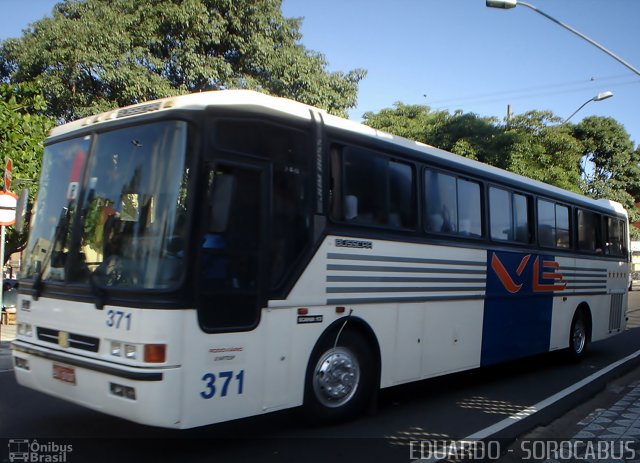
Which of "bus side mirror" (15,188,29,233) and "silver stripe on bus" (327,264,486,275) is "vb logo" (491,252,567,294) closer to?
"silver stripe on bus" (327,264,486,275)

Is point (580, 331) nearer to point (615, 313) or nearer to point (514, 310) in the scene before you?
point (615, 313)

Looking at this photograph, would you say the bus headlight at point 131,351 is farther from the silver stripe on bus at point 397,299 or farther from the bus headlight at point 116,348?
the silver stripe on bus at point 397,299

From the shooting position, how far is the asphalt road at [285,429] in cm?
507

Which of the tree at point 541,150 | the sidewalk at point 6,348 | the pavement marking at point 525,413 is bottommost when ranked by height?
the pavement marking at point 525,413

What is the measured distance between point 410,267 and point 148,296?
Result: 3274 millimetres

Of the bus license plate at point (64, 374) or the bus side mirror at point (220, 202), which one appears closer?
the bus side mirror at point (220, 202)

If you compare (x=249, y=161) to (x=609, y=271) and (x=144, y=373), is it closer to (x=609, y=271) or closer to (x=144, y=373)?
(x=144, y=373)

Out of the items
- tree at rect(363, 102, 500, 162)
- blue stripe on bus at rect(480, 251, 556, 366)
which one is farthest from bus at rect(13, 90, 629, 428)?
tree at rect(363, 102, 500, 162)

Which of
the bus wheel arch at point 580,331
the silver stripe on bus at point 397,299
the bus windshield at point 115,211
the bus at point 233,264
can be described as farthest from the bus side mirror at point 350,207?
the bus wheel arch at point 580,331

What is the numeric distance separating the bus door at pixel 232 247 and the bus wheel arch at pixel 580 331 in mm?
7927

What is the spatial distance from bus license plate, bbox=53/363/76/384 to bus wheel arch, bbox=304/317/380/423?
2.01m

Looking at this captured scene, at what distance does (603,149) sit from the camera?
36906 millimetres

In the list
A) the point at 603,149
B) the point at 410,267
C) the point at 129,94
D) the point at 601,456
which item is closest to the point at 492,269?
the point at 410,267

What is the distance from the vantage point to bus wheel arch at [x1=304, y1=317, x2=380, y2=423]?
569 cm
